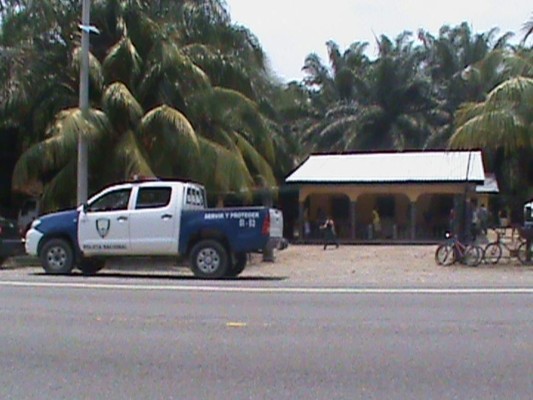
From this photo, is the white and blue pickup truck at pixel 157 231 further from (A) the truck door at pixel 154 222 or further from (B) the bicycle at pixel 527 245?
(B) the bicycle at pixel 527 245

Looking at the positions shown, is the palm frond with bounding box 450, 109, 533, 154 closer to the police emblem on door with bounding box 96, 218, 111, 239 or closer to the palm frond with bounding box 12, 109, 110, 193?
the palm frond with bounding box 12, 109, 110, 193

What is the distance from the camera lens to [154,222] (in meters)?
17.4

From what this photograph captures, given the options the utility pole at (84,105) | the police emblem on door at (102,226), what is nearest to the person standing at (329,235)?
the utility pole at (84,105)

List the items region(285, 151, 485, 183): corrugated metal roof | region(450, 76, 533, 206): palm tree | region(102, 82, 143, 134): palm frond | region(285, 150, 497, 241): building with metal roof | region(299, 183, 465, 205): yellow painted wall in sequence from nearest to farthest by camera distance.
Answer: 1. region(450, 76, 533, 206): palm tree
2. region(102, 82, 143, 134): palm frond
3. region(299, 183, 465, 205): yellow painted wall
4. region(285, 150, 497, 241): building with metal roof
5. region(285, 151, 485, 183): corrugated metal roof

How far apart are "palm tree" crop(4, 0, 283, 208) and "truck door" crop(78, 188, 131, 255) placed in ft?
15.3

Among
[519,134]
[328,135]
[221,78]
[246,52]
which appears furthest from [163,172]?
[328,135]

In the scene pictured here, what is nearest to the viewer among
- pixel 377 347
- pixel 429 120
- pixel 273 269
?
pixel 377 347

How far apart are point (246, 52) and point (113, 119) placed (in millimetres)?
5698

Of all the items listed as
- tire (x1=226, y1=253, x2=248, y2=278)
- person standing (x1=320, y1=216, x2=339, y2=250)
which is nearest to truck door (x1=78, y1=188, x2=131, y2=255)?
tire (x1=226, y1=253, x2=248, y2=278)

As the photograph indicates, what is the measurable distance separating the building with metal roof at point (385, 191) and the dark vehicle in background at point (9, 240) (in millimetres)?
15562

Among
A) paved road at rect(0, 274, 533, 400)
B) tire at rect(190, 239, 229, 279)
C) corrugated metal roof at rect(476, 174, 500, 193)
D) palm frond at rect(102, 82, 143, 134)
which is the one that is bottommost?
paved road at rect(0, 274, 533, 400)

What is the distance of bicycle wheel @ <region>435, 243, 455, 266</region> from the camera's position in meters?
22.9

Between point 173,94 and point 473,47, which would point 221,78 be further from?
point 473,47

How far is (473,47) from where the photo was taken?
4872 centimetres
